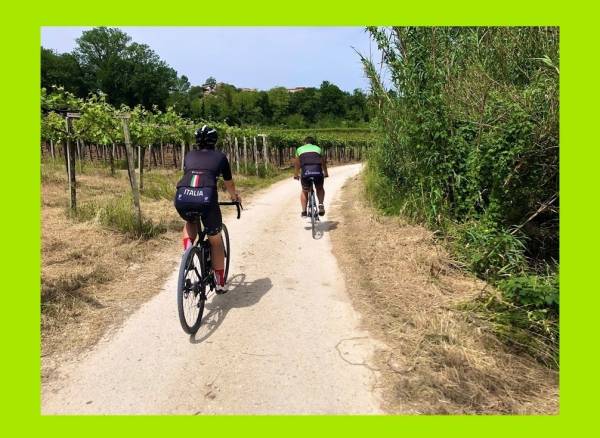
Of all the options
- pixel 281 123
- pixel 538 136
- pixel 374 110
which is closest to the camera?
pixel 538 136

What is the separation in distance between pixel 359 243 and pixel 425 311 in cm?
285

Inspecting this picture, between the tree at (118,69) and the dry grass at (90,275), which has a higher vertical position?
the tree at (118,69)

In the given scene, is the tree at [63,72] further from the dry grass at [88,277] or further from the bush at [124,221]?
the dry grass at [88,277]

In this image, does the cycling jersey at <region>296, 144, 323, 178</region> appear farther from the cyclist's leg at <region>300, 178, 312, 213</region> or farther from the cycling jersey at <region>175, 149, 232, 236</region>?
the cycling jersey at <region>175, 149, 232, 236</region>

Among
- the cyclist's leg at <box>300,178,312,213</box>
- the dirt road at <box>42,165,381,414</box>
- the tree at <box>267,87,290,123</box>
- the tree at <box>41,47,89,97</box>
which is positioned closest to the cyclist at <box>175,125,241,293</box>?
the dirt road at <box>42,165,381,414</box>

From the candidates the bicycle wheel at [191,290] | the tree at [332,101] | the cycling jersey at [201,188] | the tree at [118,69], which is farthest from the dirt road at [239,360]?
the tree at [332,101]

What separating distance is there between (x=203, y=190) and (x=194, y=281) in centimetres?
93

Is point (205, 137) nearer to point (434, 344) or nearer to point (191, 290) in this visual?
point (191, 290)

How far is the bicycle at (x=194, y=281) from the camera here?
11.3ft

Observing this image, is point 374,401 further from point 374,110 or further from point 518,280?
point 374,110

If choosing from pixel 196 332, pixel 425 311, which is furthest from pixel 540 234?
pixel 196 332

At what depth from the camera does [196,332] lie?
3709 mm

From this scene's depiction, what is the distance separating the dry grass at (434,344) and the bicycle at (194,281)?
170 cm

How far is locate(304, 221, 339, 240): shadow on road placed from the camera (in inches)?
304
